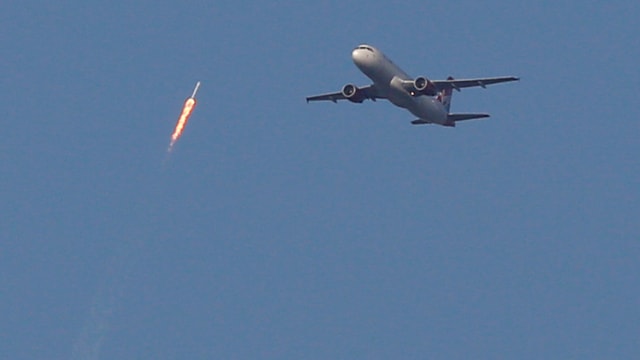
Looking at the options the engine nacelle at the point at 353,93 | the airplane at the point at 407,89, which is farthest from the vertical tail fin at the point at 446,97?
the engine nacelle at the point at 353,93

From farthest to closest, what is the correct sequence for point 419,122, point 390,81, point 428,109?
point 419,122, point 428,109, point 390,81

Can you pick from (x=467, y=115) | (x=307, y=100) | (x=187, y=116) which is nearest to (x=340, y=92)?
(x=307, y=100)

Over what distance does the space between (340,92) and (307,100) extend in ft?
14.1

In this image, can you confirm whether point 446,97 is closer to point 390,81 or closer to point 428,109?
point 428,109

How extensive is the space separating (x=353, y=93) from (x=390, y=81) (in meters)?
8.46

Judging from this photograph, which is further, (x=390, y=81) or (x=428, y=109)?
(x=428, y=109)

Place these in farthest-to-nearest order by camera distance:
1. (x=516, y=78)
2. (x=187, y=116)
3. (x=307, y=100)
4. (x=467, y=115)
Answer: (x=307, y=100) < (x=467, y=115) < (x=516, y=78) < (x=187, y=116)

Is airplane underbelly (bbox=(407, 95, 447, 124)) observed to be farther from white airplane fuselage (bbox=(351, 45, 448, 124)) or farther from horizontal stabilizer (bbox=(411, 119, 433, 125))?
horizontal stabilizer (bbox=(411, 119, 433, 125))

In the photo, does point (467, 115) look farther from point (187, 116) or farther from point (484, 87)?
point (187, 116)

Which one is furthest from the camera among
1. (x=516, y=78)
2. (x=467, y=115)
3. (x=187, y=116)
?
(x=467, y=115)

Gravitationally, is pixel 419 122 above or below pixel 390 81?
below

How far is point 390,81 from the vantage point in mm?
129750

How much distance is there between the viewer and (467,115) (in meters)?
136

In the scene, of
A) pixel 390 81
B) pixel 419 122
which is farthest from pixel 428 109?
pixel 390 81
